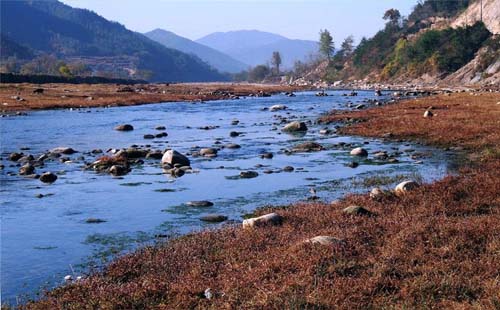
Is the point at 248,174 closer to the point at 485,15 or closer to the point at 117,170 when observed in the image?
the point at 117,170

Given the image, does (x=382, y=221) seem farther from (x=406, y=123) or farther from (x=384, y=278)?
(x=406, y=123)

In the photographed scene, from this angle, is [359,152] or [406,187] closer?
[406,187]

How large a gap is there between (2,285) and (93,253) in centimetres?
221

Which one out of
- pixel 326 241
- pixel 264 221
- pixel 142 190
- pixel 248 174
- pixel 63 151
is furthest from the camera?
pixel 63 151

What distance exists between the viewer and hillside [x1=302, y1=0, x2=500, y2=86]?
10525 centimetres

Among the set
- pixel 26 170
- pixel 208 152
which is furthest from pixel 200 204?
pixel 208 152

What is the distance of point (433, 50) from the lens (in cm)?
12512

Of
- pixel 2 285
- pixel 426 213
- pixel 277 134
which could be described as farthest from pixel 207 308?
pixel 277 134

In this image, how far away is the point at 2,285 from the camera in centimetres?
989

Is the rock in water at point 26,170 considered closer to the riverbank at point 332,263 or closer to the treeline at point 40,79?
the riverbank at point 332,263

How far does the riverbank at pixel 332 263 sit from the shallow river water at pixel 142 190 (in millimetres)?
1701

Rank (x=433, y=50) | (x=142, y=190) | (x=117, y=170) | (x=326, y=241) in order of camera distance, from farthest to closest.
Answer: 1. (x=433, y=50)
2. (x=117, y=170)
3. (x=142, y=190)
4. (x=326, y=241)

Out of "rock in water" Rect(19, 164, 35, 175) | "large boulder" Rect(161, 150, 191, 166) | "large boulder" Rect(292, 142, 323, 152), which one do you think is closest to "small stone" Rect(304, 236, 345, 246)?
"large boulder" Rect(161, 150, 191, 166)

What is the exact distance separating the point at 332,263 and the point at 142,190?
1095 centimetres
